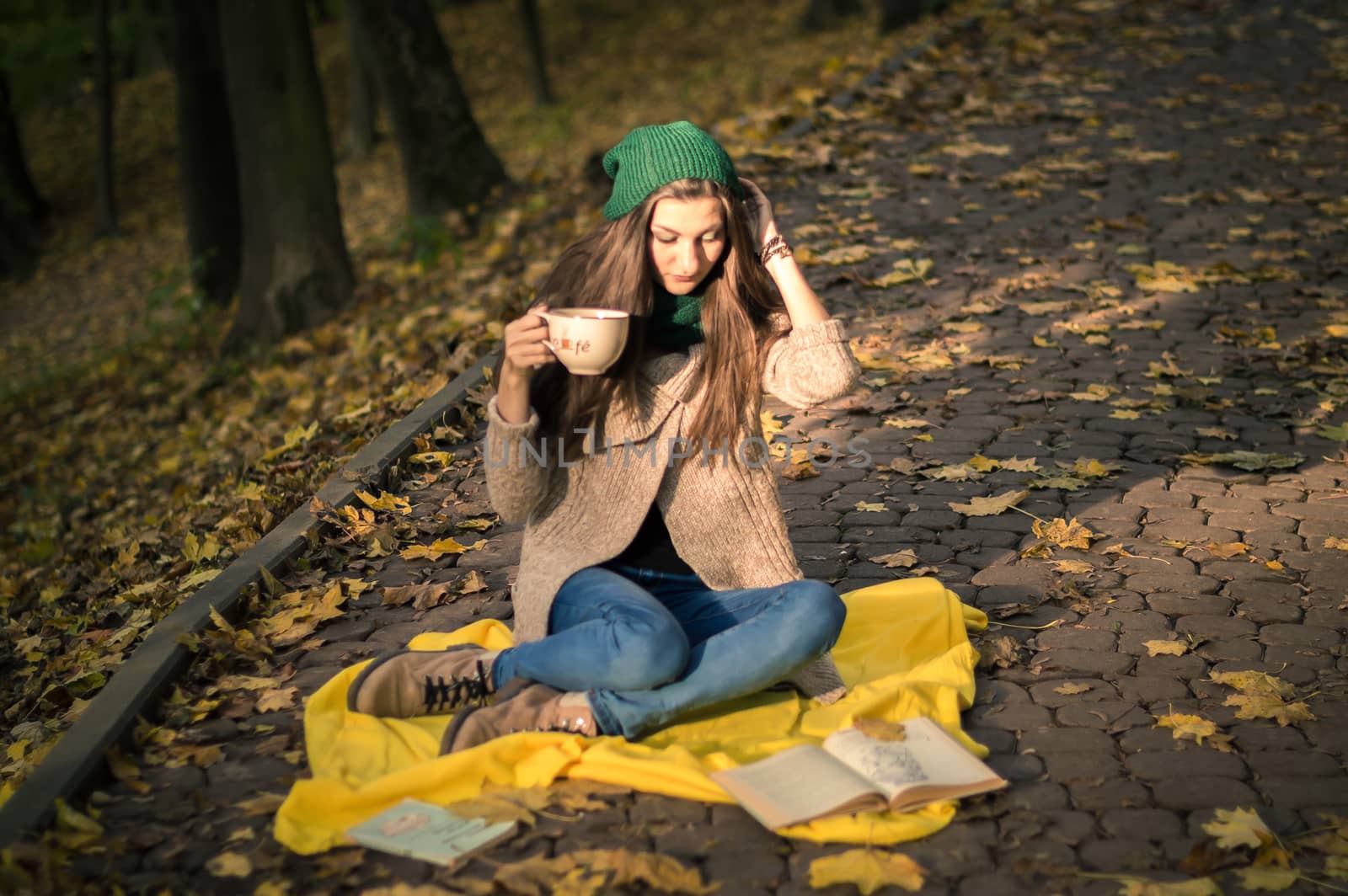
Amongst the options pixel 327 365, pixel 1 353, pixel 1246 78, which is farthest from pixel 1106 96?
pixel 1 353

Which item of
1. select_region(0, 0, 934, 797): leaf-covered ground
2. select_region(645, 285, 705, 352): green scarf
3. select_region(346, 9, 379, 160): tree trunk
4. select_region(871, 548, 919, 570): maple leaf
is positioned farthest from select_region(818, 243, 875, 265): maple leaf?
select_region(346, 9, 379, 160): tree trunk

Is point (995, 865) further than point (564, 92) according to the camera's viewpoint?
No

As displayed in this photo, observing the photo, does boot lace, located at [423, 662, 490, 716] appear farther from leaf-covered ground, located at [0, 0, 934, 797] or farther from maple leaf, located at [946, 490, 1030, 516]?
maple leaf, located at [946, 490, 1030, 516]

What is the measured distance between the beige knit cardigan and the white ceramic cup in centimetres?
37

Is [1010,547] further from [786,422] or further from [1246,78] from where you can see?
[1246,78]

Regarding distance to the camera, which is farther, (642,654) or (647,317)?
(647,317)

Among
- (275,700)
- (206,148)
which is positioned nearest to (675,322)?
(275,700)

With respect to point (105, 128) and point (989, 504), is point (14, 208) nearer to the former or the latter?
point (105, 128)

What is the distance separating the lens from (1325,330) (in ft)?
21.2

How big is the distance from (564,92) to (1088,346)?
1863cm

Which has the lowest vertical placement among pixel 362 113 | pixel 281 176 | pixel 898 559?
pixel 898 559

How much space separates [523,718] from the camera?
314cm

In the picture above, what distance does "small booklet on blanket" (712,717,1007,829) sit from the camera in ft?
9.30

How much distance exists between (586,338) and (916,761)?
1203 mm
